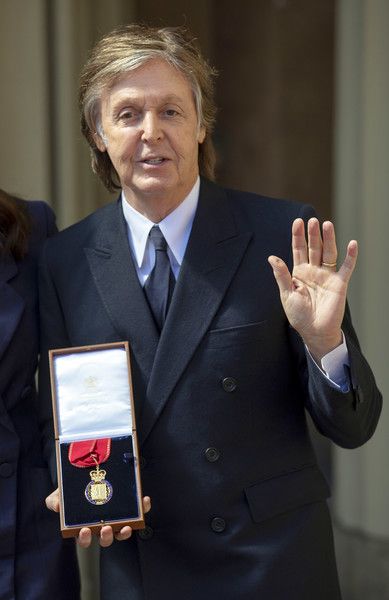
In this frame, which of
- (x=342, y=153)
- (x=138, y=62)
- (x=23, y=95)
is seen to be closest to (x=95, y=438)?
(x=138, y=62)

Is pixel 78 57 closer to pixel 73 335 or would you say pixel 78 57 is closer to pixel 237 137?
pixel 73 335

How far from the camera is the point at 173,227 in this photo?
2617 millimetres

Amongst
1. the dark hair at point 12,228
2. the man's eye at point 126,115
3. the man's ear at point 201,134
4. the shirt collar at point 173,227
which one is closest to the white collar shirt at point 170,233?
the shirt collar at point 173,227

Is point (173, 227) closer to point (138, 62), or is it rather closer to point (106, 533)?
point (138, 62)

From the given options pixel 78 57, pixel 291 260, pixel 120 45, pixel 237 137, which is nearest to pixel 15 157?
pixel 78 57

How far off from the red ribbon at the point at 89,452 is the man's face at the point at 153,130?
23.2 inches

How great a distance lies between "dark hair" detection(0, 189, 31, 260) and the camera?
9.18 ft

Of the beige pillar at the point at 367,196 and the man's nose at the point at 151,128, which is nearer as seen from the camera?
the man's nose at the point at 151,128

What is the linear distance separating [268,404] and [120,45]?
0.91 metres

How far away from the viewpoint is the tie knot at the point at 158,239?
260cm

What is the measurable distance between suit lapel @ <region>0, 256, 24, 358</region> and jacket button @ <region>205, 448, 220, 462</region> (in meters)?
0.59

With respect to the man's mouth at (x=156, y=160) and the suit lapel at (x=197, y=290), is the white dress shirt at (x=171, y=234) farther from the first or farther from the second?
→ the man's mouth at (x=156, y=160)

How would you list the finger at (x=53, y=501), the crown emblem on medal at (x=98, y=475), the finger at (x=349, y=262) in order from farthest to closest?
1. the finger at (x=53, y=501)
2. the crown emblem on medal at (x=98, y=475)
3. the finger at (x=349, y=262)

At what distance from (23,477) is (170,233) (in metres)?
0.70
